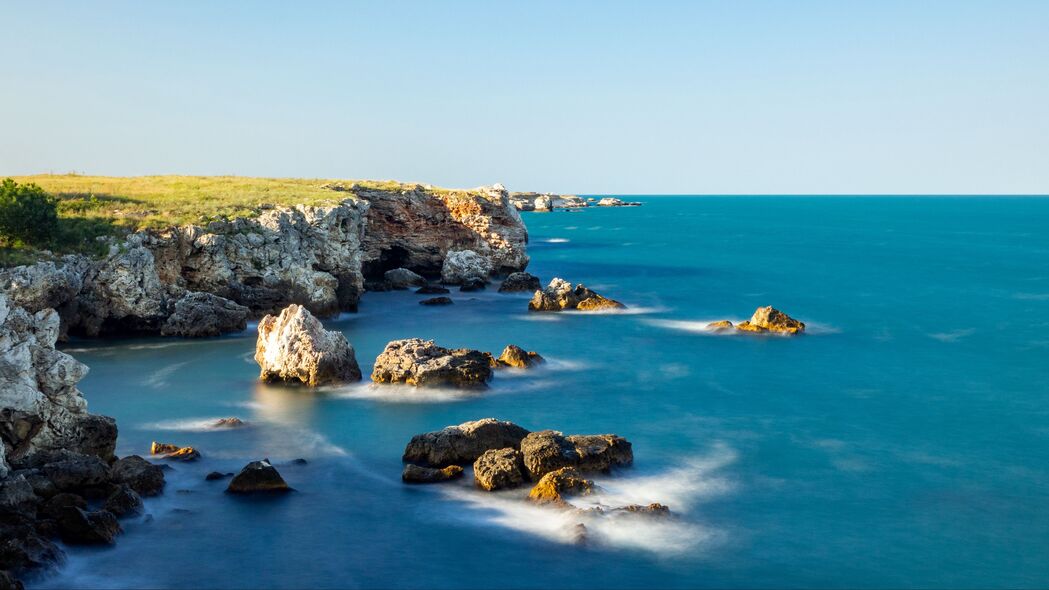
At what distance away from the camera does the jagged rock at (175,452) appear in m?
28.8

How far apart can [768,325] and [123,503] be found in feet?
133

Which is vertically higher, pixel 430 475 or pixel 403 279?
pixel 403 279

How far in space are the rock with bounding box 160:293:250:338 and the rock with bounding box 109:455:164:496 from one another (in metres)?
25.2

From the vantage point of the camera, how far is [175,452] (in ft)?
95.9

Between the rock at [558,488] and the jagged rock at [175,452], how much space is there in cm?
1179

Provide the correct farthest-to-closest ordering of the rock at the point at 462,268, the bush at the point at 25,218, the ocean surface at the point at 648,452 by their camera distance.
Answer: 1. the rock at the point at 462,268
2. the bush at the point at 25,218
3. the ocean surface at the point at 648,452

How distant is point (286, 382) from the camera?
39906mm

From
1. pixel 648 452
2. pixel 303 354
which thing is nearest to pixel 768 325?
pixel 648 452

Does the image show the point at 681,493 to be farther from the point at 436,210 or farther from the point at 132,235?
the point at 436,210

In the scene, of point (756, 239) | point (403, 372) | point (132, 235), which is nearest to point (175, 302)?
point (132, 235)

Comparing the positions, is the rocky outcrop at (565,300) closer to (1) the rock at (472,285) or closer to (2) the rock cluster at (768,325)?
(1) the rock at (472,285)

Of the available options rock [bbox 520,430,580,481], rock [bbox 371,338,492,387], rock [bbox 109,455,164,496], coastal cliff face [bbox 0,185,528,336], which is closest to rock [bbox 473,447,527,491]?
rock [bbox 520,430,580,481]

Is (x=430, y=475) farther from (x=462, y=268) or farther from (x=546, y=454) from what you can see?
(x=462, y=268)

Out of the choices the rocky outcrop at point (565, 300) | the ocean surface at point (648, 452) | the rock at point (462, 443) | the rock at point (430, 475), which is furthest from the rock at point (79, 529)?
the rocky outcrop at point (565, 300)
